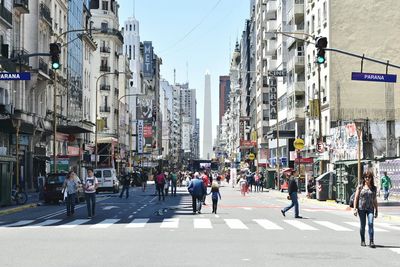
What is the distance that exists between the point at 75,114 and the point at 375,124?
3051 centimetres

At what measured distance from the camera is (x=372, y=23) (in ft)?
200

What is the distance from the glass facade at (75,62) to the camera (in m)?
70.9

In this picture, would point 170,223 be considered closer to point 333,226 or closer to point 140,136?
point 333,226

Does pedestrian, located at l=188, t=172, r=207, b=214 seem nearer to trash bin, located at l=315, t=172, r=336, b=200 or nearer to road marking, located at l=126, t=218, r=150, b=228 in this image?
road marking, located at l=126, t=218, r=150, b=228

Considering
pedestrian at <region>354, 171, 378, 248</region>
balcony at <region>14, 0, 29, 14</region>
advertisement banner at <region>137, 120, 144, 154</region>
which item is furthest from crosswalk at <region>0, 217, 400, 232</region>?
advertisement banner at <region>137, 120, 144, 154</region>

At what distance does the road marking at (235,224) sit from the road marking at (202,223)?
65cm

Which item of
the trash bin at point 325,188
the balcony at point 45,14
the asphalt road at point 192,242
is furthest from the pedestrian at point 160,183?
the balcony at point 45,14

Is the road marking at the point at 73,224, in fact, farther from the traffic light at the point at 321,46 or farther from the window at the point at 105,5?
the window at the point at 105,5

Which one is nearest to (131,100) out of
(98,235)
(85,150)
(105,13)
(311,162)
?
(105,13)

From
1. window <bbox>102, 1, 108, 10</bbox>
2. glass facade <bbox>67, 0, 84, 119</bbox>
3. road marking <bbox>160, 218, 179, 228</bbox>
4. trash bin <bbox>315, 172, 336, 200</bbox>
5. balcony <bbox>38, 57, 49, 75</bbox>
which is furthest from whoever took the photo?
window <bbox>102, 1, 108, 10</bbox>

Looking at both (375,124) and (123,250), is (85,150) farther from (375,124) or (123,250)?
(123,250)

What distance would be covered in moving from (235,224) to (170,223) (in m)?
2.07

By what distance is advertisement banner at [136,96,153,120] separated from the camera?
146 metres

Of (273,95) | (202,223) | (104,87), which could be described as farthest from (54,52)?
(104,87)
